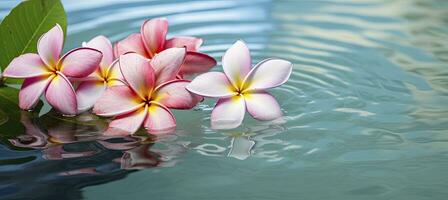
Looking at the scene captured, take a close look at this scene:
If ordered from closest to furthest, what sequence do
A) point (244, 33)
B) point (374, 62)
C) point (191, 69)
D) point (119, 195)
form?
point (119, 195)
point (191, 69)
point (374, 62)
point (244, 33)

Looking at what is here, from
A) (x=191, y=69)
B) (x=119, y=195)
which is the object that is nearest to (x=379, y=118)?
(x=191, y=69)

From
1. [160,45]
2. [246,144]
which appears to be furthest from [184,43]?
[246,144]

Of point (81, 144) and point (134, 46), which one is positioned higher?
point (134, 46)

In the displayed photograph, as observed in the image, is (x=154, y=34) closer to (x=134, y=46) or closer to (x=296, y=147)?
(x=134, y=46)

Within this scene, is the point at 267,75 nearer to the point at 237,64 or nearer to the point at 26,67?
the point at 237,64

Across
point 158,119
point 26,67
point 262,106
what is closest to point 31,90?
point 26,67

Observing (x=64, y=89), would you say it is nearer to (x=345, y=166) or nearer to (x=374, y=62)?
(x=345, y=166)
